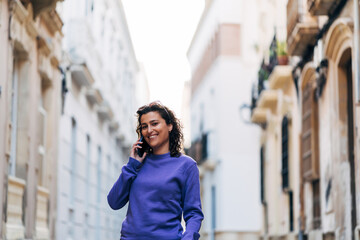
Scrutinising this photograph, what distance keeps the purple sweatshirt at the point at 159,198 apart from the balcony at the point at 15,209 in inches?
280

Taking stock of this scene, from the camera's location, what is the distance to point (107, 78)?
87.4ft

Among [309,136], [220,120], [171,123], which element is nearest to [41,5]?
[309,136]

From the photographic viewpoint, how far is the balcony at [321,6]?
39.7 ft

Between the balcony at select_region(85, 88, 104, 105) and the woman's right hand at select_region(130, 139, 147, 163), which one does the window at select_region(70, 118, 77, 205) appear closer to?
the balcony at select_region(85, 88, 104, 105)

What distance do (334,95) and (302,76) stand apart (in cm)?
331

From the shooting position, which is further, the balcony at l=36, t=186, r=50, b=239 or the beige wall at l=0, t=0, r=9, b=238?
the balcony at l=36, t=186, r=50, b=239

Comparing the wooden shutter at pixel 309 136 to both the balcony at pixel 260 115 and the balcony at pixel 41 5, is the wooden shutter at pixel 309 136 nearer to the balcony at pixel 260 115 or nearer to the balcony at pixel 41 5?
the balcony at pixel 41 5

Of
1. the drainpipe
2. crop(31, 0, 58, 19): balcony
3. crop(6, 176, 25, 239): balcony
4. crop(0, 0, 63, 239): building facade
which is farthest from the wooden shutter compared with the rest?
crop(6, 176, 25, 239): balcony

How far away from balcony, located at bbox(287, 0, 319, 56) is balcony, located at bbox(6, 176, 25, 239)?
5.56 metres

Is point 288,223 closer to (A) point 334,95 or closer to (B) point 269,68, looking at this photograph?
(B) point 269,68

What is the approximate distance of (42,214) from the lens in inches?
575

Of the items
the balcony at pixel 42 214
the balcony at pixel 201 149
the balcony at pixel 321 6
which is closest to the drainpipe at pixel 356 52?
the balcony at pixel 321 6

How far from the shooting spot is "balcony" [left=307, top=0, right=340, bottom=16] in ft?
39.7

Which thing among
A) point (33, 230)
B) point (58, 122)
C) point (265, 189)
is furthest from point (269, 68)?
point (33, 230)
